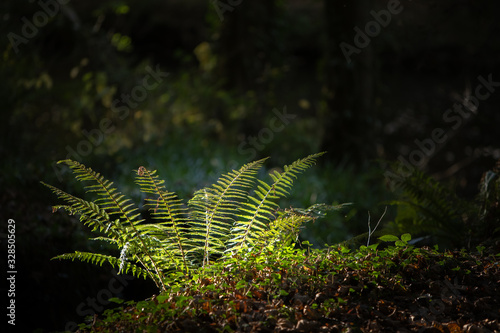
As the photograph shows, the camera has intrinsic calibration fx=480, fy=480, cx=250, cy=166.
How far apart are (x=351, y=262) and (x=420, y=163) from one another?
23.7 feet

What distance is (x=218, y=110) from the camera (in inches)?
346

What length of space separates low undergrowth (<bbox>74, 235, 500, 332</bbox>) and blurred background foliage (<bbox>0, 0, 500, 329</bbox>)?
209 centimetres

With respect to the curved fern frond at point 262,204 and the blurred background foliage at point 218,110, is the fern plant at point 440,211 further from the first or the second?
the curved fern frond at point 262,204

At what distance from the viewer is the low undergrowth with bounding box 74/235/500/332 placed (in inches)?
91.1

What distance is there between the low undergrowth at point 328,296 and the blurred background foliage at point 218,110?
209 centimetres

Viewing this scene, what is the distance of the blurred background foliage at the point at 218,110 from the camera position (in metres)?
6.07

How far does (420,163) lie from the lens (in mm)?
9445

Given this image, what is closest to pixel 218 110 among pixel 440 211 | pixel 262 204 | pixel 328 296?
pixel 440 211

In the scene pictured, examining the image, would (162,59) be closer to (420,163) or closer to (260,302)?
(420,163)

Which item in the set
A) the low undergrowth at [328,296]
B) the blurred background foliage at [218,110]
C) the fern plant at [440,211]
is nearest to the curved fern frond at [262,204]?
the low undergrowth at [328,296]

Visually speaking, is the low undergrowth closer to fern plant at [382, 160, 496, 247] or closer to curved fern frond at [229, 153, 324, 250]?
curved fern frond at [229, 153, 324, 250]

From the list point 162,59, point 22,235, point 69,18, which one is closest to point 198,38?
point 162,59

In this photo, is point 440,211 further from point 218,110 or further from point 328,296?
point 218,110

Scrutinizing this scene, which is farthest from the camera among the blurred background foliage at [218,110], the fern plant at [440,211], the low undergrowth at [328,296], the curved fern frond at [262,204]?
the blurred background foliage at [218,110]
